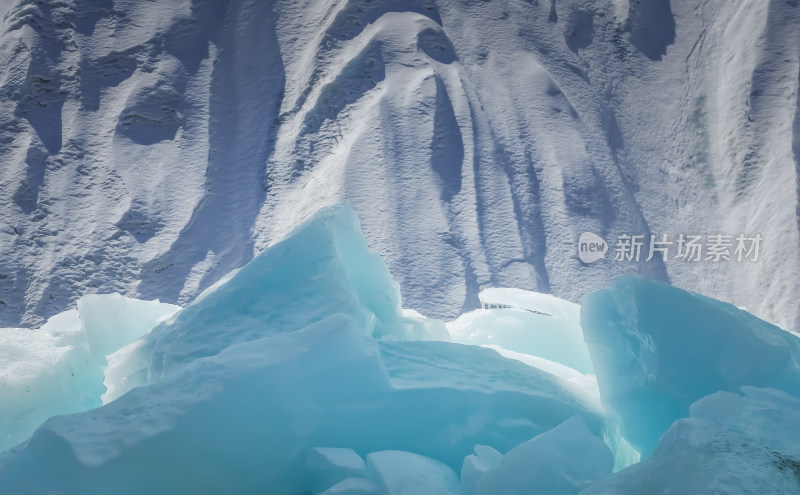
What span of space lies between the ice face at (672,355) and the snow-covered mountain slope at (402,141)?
2.79 metres

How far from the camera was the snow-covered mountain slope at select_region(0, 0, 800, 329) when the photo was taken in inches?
187

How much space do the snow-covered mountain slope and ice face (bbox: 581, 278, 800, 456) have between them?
9.14 ft

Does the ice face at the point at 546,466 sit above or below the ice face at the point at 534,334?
above

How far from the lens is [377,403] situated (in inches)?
55.4

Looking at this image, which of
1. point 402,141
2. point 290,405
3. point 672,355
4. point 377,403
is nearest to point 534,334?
point 672,355

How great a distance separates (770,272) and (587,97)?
1.86m

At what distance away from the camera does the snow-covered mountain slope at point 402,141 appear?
15.5 ft

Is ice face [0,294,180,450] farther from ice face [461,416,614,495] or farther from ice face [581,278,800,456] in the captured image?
ice face [581,278,800,456]

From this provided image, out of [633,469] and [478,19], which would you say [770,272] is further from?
[633,469]

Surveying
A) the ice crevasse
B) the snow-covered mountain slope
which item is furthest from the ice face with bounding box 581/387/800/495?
the snow-covered mountain slope

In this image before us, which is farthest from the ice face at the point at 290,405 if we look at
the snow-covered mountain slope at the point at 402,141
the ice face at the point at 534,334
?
the snow-covered mountain slope at the point at 402,141

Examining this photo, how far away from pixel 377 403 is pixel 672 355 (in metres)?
0.71

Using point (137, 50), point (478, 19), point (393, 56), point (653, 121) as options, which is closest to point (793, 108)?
point (653, 121)

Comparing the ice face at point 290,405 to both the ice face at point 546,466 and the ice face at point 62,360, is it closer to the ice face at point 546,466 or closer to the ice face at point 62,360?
the ice face at point 546,466
